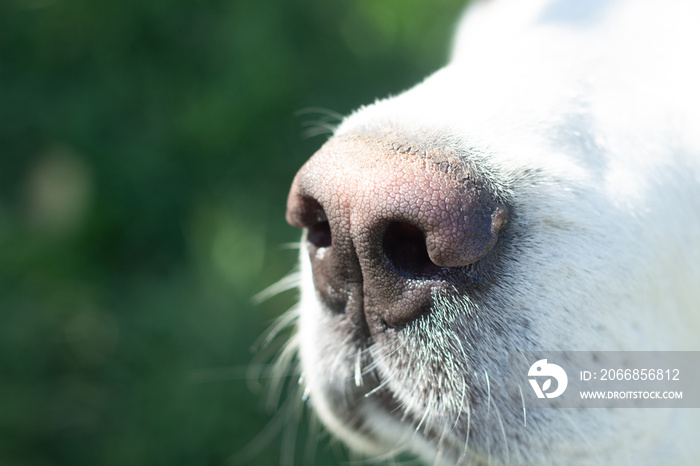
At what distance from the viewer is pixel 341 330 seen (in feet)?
6.35

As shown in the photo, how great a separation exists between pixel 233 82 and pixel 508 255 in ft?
12.9

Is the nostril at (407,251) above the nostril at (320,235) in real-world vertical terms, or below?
below

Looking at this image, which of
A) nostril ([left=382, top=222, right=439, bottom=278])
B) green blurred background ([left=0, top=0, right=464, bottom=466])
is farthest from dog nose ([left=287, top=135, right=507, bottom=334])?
green blurred background ([left=0, top=0, right=464, bottom=466])

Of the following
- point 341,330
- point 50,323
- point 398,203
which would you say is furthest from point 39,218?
point 398,203

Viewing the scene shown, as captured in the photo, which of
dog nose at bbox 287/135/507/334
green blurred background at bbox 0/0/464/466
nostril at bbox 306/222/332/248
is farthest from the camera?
green blurred background at bbox 0/0/464/466

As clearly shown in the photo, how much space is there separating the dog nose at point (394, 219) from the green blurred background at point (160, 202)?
228 centimetres

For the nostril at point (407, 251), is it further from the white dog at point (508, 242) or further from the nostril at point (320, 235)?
the nostril at point (320, 235)

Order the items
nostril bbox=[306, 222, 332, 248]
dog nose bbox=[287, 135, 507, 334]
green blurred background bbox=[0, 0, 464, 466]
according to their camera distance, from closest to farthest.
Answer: dog nose bbox=[287, 135, 507, 334]
nostril bbox=[306, 222, 332, 248]
green blurred background bbox=[0, 0, 464, 466]

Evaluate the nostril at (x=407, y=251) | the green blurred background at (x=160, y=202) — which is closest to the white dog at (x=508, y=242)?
the nostril at (x=407, y=251)

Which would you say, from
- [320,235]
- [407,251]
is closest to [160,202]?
[320,235]

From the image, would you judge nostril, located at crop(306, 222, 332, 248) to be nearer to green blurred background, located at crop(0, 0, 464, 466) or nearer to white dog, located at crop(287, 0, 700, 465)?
white dog, located at crop(287, 0, 700, 465)

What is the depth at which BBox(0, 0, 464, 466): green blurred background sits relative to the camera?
403 cm

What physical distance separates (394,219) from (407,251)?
14 cm

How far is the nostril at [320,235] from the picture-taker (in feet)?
6.00
